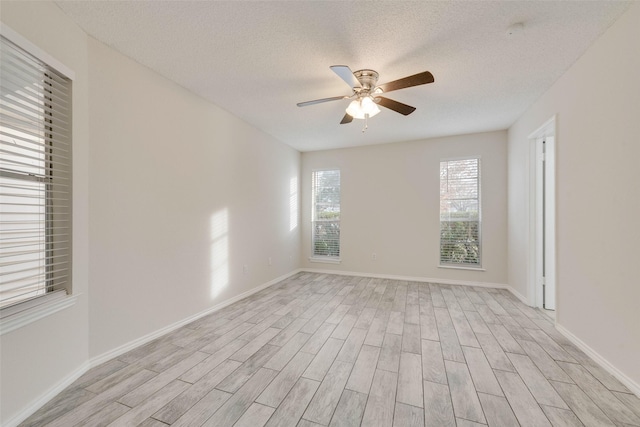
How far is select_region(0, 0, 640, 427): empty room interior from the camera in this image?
1.65 m

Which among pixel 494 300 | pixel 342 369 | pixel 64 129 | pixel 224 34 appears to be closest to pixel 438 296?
pixel 494 300

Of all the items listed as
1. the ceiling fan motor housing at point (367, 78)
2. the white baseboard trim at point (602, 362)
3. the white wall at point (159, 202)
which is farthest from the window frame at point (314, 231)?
the white baseboard trim at point (602, 362)

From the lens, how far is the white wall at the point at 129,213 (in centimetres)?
172

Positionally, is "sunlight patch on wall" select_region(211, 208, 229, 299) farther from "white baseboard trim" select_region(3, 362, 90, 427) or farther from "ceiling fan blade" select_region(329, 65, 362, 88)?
"ceiling fan blade" select_region(329, 65, 362, 88)

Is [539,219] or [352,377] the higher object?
[539,219]

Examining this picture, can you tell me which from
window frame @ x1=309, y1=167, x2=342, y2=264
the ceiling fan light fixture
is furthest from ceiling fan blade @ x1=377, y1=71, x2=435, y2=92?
window frame @ x1=309, y1=167, x2=342, y2=264

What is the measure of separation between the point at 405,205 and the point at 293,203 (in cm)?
222

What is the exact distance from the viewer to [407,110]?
2680 mm

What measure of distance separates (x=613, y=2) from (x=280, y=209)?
4412 millimetres

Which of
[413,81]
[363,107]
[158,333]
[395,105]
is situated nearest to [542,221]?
[395,105]

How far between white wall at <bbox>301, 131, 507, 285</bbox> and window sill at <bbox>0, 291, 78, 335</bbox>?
4.22m

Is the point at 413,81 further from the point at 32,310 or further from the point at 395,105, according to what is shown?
the point at 32,310

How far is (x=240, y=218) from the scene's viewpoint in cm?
389

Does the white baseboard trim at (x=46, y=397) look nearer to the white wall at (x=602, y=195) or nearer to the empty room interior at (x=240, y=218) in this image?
the empty room interior at (x=240, y=218)
